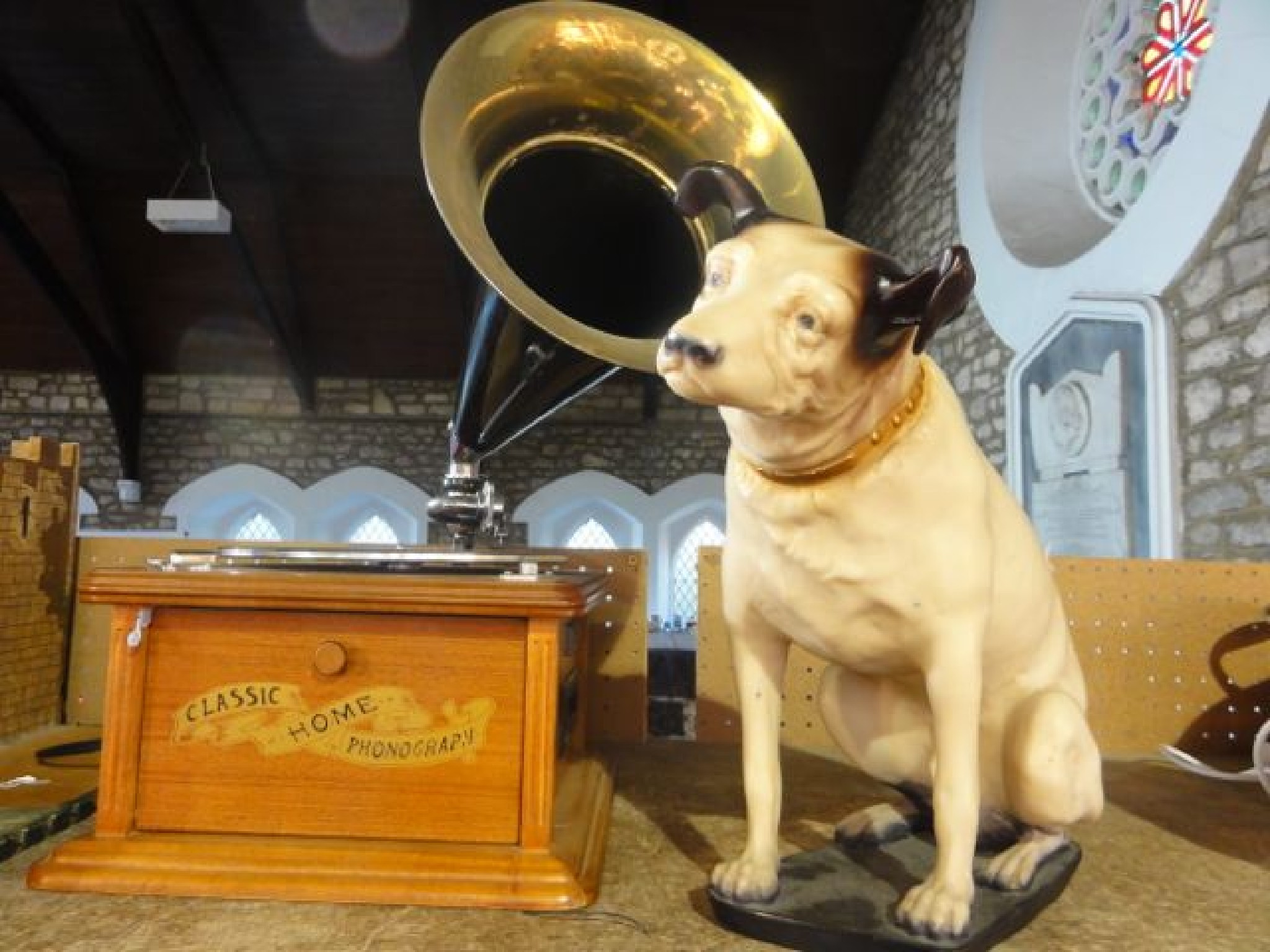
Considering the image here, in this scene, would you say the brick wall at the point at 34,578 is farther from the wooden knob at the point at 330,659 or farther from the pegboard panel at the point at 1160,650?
the pegboard panel at the point at 1160,650

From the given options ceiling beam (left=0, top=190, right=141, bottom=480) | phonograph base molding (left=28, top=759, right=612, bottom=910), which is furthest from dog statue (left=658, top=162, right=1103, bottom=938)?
ceiling beam (left=0, top=190, right=141, bottom=480)

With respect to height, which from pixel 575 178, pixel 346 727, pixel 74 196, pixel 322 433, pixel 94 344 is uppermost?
pixel 74 196

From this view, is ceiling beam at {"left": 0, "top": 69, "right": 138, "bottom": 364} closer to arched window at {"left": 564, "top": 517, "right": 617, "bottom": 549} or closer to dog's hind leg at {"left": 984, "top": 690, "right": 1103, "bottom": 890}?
arched window at {"left": 564, "top": 517, "right": 617, "bottom": 549}

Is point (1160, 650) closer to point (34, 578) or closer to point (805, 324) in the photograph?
point (805, 324)

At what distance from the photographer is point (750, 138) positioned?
3.70 ft

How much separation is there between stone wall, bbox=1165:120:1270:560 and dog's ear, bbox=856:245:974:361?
4.86ft

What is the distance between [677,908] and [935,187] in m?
3.56

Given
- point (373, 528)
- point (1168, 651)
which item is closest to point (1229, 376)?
point (1168, 651)

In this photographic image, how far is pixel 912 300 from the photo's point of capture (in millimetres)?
588

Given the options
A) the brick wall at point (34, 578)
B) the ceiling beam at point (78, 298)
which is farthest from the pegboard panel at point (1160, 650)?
the ceiling beam at point (78, 298)

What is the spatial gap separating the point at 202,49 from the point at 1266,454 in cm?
505

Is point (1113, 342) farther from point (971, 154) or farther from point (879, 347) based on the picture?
point (879, 347)

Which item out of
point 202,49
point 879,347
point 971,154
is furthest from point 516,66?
point 202,49

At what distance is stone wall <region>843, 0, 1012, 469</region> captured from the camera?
308 cm
